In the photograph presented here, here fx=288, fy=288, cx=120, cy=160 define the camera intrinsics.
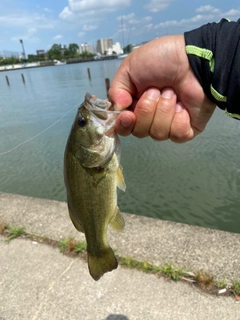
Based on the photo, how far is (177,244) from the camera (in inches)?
133

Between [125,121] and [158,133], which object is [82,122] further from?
[158,133]

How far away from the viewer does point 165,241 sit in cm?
345

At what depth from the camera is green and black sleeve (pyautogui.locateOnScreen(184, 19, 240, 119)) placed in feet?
5.59

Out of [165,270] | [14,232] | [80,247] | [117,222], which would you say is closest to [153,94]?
[117,222]

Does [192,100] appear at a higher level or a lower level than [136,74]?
lower

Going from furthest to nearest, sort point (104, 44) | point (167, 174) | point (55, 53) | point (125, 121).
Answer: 1. point (104, 44)
2. point (55, 53)
3. point (167, 174)
4. point (125, 121)

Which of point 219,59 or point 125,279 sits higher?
point 219,59

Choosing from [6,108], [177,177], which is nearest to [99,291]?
[177,177]

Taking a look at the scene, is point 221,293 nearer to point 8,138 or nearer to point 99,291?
point 99,291

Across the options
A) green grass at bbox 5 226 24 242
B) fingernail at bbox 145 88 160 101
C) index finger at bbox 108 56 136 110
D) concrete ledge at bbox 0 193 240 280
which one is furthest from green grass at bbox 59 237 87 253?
fingernail at bbox 145 88 160 101

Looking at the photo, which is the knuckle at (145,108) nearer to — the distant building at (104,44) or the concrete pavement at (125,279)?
the concrete pavement at (125,279)

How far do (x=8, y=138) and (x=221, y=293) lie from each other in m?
12.0

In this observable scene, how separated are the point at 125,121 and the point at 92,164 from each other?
0.35m

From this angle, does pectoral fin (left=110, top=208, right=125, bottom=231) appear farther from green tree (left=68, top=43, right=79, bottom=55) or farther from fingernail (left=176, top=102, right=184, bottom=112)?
green tree (left=68, top=43, right=79, bottom=55)
